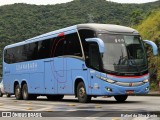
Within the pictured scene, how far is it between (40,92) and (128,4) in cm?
6414

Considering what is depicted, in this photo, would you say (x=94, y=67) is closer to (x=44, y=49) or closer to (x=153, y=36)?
(x=44, y=49)

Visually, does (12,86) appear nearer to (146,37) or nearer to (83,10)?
(146,37)

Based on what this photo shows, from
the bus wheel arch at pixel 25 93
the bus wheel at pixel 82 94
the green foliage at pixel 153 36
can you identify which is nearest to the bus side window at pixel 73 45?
the bus wheel at pixel 82 94

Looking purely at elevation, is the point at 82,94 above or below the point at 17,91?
below

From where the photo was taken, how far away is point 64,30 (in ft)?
65.5

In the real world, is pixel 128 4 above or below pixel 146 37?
above

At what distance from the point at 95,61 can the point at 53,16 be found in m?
69.2

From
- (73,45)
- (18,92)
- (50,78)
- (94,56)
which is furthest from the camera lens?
(18,92)

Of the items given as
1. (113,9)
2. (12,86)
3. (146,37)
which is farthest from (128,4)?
(12,86)

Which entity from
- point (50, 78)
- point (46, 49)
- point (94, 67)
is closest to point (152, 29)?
point (46, 49)

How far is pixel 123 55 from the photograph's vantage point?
1752 cm

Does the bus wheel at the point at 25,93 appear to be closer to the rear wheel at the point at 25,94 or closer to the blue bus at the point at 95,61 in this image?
the rear wheel at the point at 25,94

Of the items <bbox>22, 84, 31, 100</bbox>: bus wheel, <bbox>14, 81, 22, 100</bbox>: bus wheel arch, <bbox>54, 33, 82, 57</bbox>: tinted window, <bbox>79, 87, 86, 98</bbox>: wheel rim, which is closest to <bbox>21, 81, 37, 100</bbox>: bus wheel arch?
<bbox>22, 84, 31, 100</bbox>: bus wheel

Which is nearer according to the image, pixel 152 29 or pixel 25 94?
pixel 25 94
